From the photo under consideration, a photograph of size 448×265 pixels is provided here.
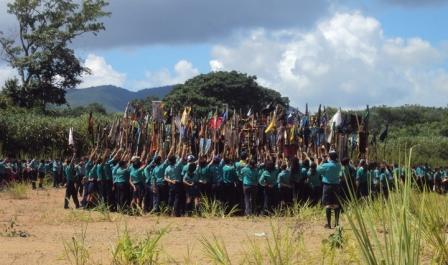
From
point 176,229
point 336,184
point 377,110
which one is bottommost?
point 176,229

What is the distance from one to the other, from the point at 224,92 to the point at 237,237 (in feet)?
112

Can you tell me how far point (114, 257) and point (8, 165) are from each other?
19.3 m

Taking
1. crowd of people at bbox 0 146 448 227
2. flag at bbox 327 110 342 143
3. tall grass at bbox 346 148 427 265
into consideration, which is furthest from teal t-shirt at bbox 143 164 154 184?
tall grass at bbox 346 148 427 265

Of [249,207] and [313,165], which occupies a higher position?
[313,165]

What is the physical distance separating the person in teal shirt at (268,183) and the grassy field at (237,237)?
26.5 inches

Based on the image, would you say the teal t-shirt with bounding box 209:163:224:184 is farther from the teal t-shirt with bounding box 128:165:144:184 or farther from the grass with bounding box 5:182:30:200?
the grass with bounding box 5:182:30:200


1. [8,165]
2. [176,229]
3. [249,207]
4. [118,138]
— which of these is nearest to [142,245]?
[176,229]

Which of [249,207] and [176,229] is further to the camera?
[249,207]

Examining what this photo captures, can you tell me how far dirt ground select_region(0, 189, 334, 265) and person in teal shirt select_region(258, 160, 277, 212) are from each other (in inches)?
26.5

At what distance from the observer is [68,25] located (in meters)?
40.2

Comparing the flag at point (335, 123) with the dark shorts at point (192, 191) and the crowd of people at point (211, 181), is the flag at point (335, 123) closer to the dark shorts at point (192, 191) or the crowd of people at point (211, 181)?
the crowd of people at point (211, 181)

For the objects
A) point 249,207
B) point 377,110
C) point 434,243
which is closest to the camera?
point 434,243

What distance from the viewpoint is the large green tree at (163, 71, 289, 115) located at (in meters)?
43.6

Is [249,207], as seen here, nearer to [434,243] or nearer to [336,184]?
[336,184]
